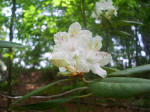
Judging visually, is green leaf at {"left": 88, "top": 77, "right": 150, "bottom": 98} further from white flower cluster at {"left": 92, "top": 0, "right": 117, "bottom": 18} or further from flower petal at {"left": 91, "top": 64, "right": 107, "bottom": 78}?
white flower cluster at {"left": 92, "top": 0, "right": 117, "bottom": 18}

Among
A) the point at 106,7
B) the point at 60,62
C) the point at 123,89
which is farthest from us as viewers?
the point at 106,7

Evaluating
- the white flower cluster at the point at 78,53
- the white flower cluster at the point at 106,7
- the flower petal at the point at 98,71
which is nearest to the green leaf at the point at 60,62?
the white flower cluster at the point at 78,53

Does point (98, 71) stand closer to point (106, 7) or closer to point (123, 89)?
point (123, 89)

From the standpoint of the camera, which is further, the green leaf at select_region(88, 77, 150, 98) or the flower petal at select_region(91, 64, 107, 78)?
the flower petal at select_region(91, 64, 107, 78)

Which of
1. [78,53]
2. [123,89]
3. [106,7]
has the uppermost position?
[106,7]

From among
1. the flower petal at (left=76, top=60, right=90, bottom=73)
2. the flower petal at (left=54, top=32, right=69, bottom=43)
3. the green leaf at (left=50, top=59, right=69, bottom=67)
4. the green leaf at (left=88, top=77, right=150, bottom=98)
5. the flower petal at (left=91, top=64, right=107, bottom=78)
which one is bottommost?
the green leaf at (left=88, top=77, right=150, bottom=98)

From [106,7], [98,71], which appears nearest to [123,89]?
[98,71]

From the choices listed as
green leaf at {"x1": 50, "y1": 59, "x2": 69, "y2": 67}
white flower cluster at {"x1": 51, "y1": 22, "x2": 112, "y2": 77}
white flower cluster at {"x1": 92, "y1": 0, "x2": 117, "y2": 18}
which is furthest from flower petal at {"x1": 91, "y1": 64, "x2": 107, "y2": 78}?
white flower cluster at {"x1": 92, "y1": 0, "x2": 117, "y2": 18}

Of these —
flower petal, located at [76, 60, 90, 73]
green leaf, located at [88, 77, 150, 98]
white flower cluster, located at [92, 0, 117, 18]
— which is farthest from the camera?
white flower cluster, located at [92, 0, 117, 18]
